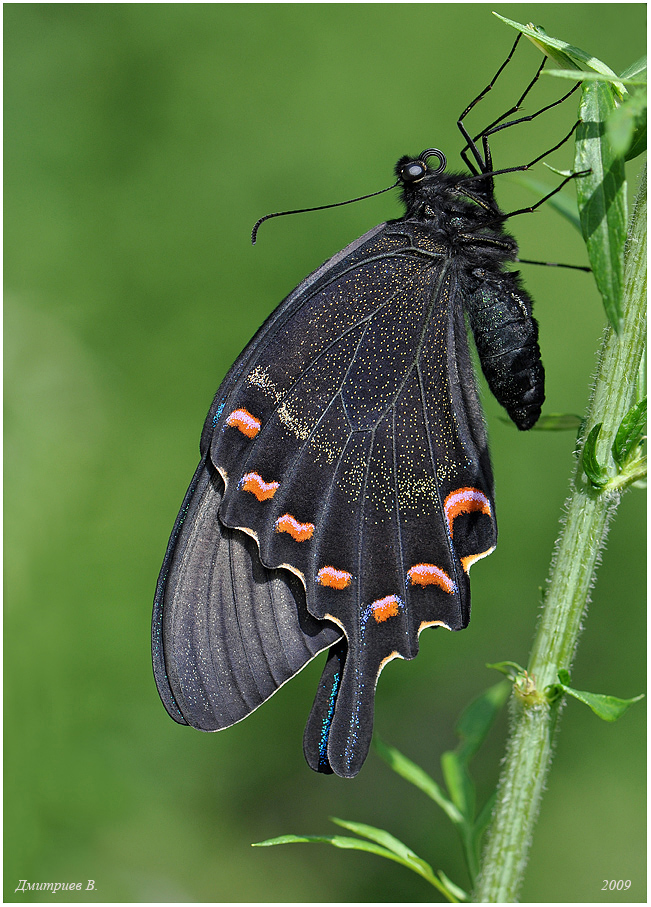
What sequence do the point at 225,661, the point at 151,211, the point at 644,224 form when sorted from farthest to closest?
the point at 151,211 → the point at 225,661 → the point at 644,224

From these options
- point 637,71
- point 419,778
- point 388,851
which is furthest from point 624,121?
point 419,778

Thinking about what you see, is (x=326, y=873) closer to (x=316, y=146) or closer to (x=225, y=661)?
(x=225, y=661)

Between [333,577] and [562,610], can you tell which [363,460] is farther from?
[562,610]

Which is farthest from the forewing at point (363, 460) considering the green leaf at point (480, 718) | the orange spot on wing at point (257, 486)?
the green leaf at point (480, 718)

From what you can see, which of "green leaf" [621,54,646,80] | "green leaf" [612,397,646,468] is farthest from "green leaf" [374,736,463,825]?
"green leaf" [621,54,646,80]

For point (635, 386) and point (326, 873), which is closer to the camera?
point (635, 386)

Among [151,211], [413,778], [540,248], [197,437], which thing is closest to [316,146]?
[151,211]

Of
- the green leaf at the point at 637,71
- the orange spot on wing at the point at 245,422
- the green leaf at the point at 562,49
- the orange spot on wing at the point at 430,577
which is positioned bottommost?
the orange spot on wing at the point at 430,577

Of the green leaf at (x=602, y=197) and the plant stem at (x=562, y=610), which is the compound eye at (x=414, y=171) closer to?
the plant stem at (x=562, y=610)
